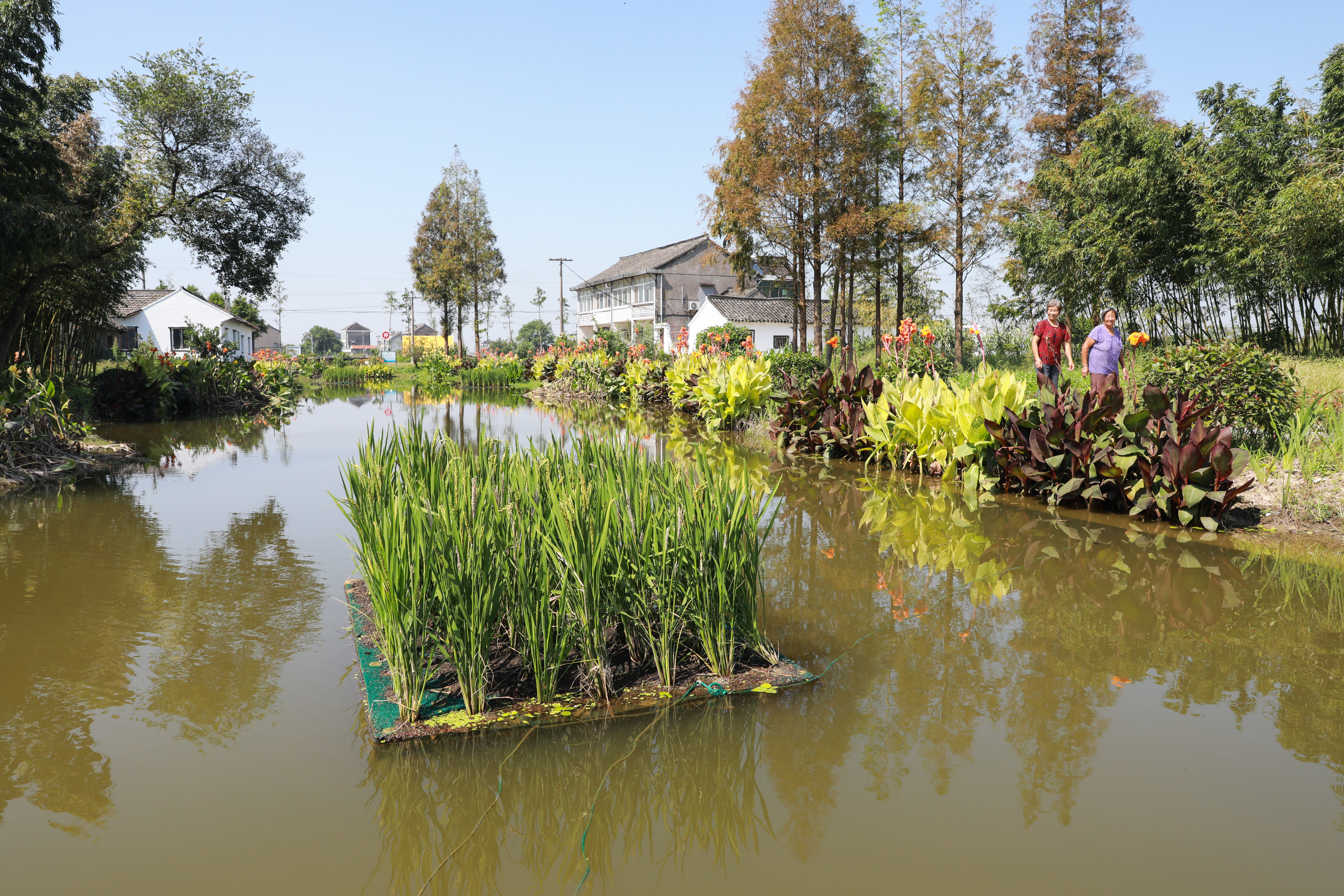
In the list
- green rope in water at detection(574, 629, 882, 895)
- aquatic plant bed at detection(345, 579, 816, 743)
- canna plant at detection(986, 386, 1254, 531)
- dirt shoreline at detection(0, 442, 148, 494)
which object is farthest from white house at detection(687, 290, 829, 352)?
aquatic plant bed at detection(345, 579, 816, 743)

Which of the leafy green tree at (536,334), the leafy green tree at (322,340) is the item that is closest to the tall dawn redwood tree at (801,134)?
the leafy green tree at (536,334)

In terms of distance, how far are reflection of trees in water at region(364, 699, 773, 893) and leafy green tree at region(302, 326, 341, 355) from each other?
385 ft

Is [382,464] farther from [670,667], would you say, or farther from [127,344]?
[127,344]

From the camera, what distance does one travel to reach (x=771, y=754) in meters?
3.10

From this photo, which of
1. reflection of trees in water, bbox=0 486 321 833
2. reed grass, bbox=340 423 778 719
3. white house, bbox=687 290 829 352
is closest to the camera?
reflection of trees in water, bbox=0 486 321 833

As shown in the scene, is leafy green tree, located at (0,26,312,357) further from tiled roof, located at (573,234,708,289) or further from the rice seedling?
tiled roof, located at (573,234,708,289)

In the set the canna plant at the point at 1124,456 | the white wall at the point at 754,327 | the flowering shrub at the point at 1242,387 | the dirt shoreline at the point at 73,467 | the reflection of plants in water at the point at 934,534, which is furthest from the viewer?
the white wall at the point at 754,327

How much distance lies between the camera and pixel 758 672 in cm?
373

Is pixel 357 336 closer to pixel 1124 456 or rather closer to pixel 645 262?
pixel 645 262

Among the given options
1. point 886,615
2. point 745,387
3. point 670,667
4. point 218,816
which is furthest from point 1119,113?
point 218,816

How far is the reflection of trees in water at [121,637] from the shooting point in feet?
10.1

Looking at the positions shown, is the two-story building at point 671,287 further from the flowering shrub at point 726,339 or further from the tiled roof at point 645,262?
the flowering shrub at point 726,339

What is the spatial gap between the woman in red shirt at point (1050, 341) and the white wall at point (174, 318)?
46.2m

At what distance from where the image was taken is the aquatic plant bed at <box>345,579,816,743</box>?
3.24 metres
